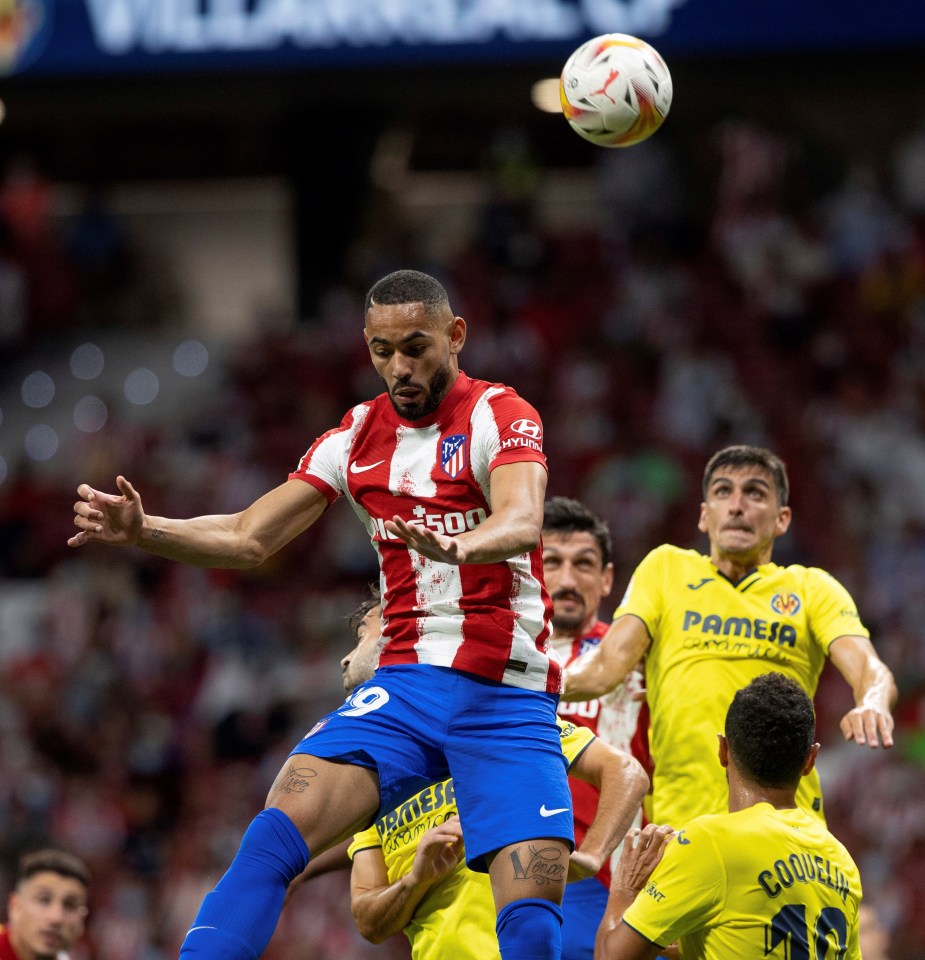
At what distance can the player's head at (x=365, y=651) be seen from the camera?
491 cm

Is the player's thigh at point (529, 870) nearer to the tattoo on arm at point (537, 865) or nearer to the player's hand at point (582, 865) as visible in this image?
the tattoo on arm at point (537, 865)

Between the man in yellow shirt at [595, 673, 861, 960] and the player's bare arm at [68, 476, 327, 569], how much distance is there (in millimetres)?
1333

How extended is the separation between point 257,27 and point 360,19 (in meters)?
0.80

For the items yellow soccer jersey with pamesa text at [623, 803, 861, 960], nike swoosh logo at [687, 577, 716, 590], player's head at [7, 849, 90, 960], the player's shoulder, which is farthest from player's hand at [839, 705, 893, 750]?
player's head at [7, 849, 90, 960]

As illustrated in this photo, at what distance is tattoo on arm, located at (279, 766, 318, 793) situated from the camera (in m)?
4.05

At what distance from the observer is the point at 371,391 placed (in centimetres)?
1467

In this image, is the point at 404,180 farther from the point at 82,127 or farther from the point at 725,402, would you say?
the point at 725,402

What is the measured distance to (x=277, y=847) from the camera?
156 inches

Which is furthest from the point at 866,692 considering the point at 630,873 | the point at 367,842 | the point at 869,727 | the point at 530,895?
the point at 367,842

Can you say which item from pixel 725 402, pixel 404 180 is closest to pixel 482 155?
pixel 404 180

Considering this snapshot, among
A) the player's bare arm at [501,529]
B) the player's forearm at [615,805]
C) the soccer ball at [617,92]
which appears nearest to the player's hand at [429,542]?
the player's bare arm at [501,529]

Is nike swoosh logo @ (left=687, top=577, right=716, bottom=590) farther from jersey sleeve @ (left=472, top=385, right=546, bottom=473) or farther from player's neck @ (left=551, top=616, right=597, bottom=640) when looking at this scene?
jersey sleeve @ (left=472, top=385, right=546, bottom=473)

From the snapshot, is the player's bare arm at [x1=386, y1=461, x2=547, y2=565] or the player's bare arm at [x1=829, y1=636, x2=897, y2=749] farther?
the player's bare arm at [x1=829, y1=636, x2=897, y2=749]

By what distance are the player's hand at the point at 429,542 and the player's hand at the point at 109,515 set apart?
78 centimetres
